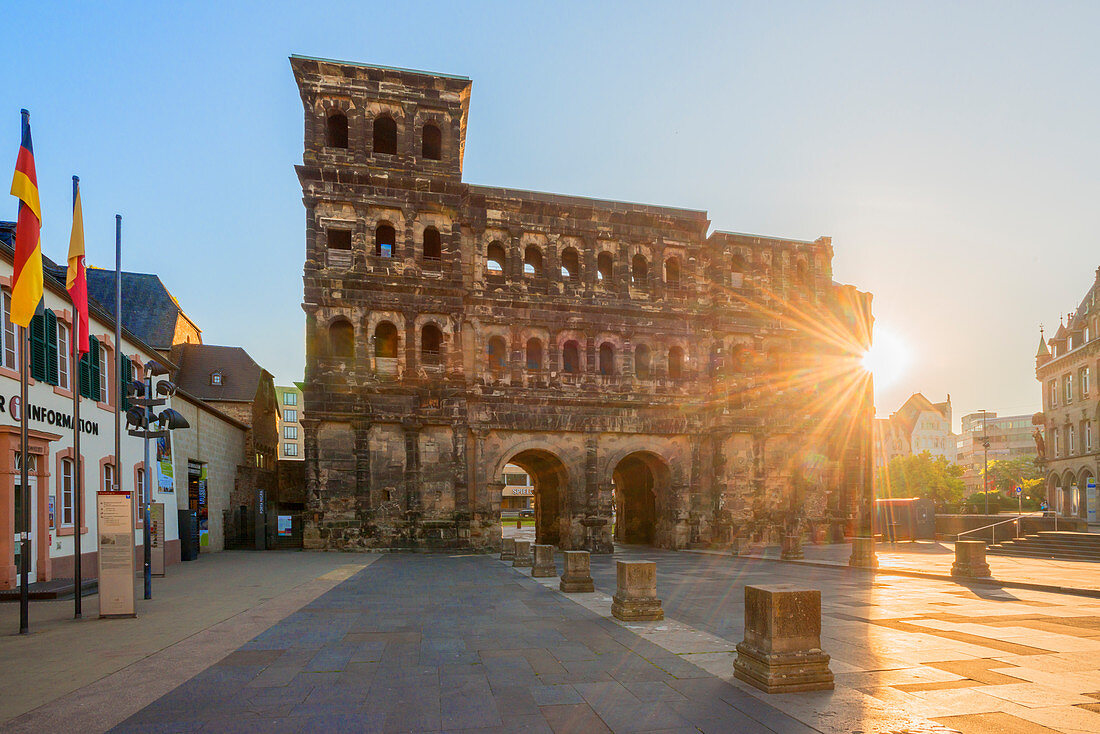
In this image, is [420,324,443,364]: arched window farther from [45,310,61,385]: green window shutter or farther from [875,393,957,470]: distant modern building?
[875,393,957,470]: distant modern building

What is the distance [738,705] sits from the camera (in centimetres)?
652

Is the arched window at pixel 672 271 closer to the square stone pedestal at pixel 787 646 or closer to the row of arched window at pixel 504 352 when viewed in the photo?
the row of arched window at pixel 504 352

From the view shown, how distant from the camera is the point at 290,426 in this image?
10306 cm

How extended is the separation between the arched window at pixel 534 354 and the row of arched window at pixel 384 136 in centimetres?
959

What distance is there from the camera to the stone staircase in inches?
943

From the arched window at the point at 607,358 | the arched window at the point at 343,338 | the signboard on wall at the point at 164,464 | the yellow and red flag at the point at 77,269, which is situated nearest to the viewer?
the yellow and red flag at the point at 77,269

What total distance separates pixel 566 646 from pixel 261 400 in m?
37.5

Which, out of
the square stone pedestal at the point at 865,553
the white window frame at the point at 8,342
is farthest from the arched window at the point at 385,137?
the square stone pedestal at the point at 865,553

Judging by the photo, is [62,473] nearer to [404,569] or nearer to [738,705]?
[404,569]

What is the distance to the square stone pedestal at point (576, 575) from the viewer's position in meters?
15.1

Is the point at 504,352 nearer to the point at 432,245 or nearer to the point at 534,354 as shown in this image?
the point at 534,354

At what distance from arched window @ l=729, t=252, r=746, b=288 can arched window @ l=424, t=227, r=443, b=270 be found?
1501cm

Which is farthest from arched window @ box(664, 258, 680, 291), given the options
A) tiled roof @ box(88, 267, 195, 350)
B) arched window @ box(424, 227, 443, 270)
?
tiled roof @ box(88, 267, 195, 350)

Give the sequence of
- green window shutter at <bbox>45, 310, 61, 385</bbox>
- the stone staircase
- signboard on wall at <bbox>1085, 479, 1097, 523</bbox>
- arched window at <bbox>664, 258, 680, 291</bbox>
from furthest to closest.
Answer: signboard on wall at <bbox>1085, 479, 1097, 523</bbox>
arched window at <bbox>664, 258, 680, 291</bbox>
the stone staircase
green window shutter at <bbox>45, 310, 61, 385</bbox>
